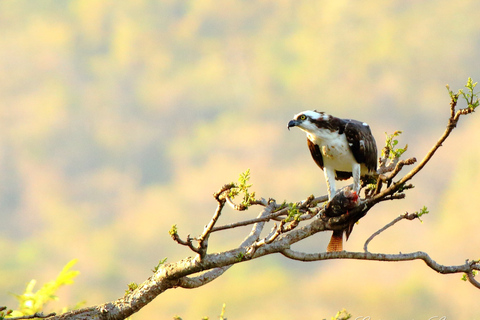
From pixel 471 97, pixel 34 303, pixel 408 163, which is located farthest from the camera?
pixel 34 303

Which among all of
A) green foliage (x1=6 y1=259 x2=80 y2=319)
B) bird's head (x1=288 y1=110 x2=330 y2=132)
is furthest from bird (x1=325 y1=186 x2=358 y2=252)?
green foliage (x1=6 y1=259 x2=80 y2=319)

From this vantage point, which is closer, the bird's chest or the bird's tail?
the bird's tail

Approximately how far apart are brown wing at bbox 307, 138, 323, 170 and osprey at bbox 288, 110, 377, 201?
83mm

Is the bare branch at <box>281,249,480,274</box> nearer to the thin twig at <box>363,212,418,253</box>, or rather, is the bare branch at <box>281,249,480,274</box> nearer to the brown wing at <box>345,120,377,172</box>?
the thin twig at <box>363,212,418,253</box>

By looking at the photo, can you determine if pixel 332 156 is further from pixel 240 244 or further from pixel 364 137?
pixel 240 244

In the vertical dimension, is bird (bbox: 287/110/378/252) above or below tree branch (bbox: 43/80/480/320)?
above

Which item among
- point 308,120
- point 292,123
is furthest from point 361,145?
point 292,123

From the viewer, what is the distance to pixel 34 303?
861cm

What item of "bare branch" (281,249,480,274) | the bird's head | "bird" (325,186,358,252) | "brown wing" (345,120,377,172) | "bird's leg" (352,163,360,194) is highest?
the bird's head

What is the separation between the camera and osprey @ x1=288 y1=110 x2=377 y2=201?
29.3 feet

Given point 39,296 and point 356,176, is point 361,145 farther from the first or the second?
point 39,296

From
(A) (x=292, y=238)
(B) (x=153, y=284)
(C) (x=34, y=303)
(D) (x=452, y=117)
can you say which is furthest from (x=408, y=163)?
(C) (x=34, y=303)

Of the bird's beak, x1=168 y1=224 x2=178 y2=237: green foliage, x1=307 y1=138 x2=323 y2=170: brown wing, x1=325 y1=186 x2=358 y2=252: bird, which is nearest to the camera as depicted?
x1=168 y1=224 x2=178 y2=237: green foliage

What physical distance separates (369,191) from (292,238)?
1.63 m
